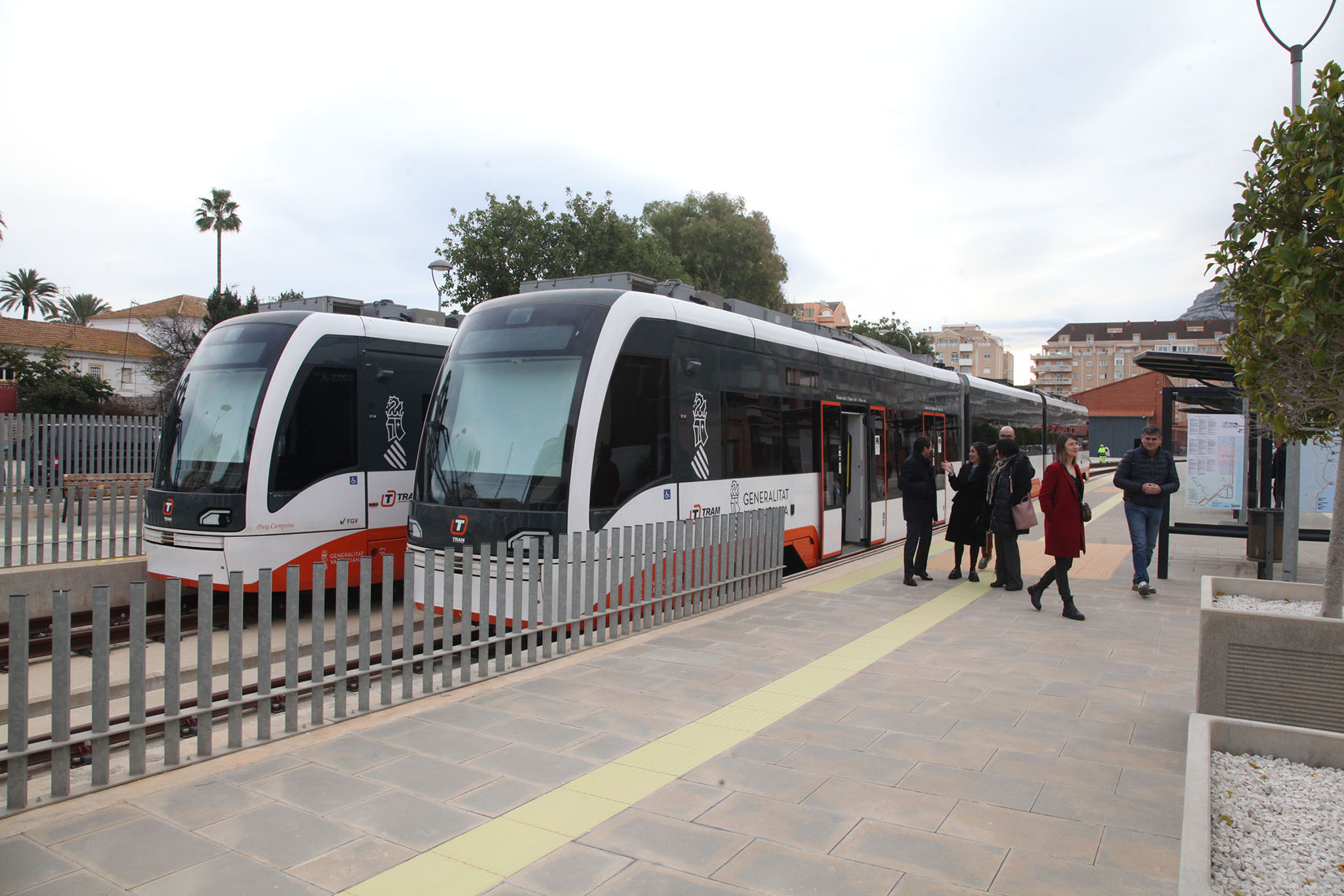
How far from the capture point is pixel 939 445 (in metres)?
16.2

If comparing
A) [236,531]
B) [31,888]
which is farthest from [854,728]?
[236,531]

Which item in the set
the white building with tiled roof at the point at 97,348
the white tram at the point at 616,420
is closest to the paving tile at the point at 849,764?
the white tram at the point at 616,420

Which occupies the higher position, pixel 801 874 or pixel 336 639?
pixel 336 639

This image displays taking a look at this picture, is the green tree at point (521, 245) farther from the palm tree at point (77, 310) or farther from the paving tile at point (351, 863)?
the palm tree at point (77, 310)

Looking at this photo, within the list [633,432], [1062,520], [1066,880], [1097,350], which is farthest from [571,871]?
[1097,350]

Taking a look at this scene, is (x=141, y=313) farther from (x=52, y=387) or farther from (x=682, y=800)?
(x=682, y=800)

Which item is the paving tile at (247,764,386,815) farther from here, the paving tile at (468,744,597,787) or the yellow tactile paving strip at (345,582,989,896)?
the yellow tactile paving strip at (345,582,989,896)

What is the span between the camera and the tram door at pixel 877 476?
13156mm

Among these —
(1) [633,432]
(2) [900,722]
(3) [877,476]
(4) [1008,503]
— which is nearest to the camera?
(2) [900,722]

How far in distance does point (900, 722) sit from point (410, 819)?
111 inches

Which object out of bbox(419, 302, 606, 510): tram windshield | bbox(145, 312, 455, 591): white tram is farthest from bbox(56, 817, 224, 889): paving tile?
bbox(145, 312, 455, 591): white tram

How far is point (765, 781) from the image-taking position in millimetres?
4215

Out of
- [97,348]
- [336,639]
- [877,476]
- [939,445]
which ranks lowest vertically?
[336,639]

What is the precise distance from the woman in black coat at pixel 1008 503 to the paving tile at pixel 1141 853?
224 inches
